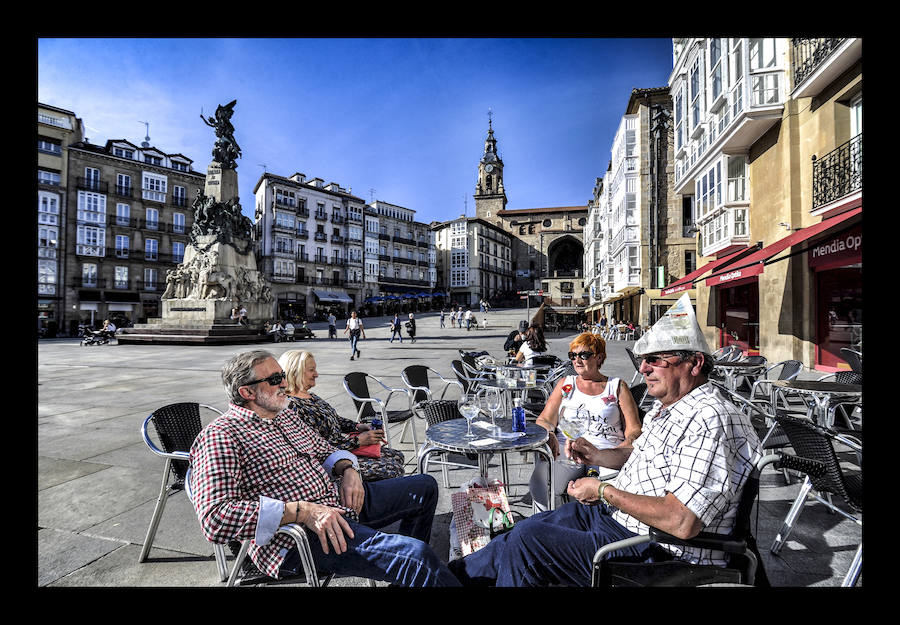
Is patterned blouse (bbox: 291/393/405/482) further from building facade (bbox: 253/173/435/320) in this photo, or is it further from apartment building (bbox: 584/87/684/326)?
building facade (bbox: 253/173/435/320)

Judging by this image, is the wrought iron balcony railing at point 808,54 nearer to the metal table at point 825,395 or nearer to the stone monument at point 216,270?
the metal table at point 825,395

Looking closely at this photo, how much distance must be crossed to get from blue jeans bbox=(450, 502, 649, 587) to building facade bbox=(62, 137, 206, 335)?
44.9 meters

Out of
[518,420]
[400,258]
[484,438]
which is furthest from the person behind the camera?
[400,258]

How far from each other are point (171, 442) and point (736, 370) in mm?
7660

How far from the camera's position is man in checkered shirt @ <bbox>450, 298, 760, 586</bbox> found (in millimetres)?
1572

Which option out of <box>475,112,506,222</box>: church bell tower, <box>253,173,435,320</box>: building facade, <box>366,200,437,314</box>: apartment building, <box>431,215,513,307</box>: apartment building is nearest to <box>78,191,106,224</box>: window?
<box>253,173,435,320</box>: building facade

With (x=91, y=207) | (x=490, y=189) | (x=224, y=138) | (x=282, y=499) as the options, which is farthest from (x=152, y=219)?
(x=490, y=189)

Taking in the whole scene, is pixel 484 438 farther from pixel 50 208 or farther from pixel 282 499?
pixel 50 208

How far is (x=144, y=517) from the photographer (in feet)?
9.87

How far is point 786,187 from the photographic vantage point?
10.9m
